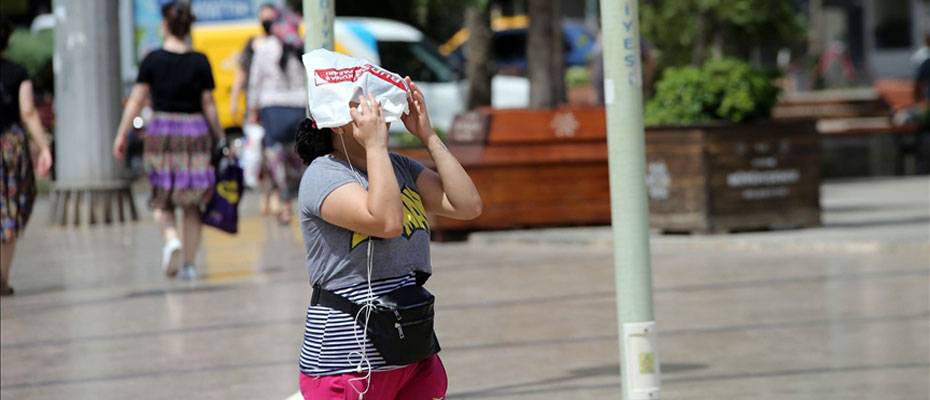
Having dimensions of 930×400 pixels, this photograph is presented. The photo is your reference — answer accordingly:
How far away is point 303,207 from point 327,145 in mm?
176

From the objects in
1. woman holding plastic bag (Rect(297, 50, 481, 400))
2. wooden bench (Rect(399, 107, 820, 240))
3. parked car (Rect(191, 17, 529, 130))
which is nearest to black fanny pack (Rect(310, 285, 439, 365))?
woman holding plastic bag (Rect(297, 50, 481, 400))

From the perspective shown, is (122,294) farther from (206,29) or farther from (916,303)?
(206,29)

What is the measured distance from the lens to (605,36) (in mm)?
5164

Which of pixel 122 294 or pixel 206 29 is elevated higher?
pixel 206 29

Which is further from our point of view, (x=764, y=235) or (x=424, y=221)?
(x=764, y=235)

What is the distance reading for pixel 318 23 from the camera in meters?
6.52

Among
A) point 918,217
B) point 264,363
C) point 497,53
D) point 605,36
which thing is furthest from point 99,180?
point 497,53

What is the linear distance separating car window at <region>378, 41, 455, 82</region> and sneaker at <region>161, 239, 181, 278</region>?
1314cm

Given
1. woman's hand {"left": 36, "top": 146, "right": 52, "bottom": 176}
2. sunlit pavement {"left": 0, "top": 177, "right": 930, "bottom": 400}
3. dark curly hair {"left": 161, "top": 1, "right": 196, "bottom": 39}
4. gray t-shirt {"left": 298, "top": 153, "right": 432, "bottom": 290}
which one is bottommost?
sunlit pavement {"left": 0, "top": 177, "right": 930, "bottom": 400}

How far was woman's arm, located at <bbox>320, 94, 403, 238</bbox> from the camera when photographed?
4379 millimetres

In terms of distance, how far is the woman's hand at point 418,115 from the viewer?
4.52 meters

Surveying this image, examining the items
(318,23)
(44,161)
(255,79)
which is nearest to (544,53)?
(255,79)

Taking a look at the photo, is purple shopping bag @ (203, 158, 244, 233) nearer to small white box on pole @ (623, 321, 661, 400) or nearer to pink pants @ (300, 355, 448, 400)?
small white box on pole @ (623, 321, 661, 400)

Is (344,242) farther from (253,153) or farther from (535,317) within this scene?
(253,153)
